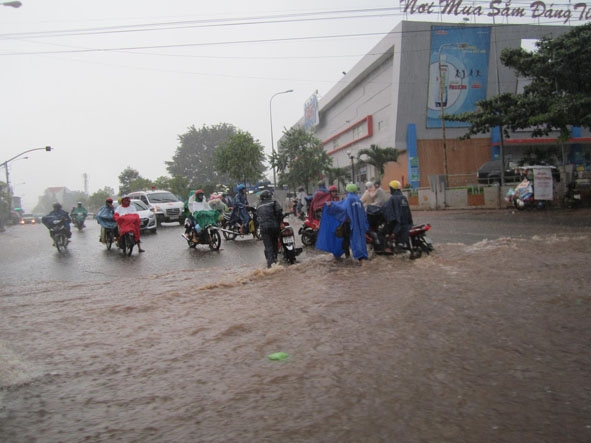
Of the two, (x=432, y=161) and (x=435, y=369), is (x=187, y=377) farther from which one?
(x=432, y=161)

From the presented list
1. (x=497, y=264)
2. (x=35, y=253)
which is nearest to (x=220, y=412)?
(x=497, y=264)

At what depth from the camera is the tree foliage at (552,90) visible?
57.1 ft

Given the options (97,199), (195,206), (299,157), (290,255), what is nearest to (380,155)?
(299,157)

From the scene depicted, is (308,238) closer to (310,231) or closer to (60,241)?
(310,231)

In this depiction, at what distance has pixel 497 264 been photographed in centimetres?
773

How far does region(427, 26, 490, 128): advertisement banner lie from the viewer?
3362cm

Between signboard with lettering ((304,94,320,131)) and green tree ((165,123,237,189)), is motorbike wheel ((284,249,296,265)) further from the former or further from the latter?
green tree ((165,123,237,189))

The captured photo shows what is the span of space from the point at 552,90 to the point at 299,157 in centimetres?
2351

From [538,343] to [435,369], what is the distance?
1.11m

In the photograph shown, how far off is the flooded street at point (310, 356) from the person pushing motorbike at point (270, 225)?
0.75 meters

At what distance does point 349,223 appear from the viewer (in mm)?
8414

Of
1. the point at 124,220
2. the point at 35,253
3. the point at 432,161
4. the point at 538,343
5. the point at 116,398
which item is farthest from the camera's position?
the point at 432,161

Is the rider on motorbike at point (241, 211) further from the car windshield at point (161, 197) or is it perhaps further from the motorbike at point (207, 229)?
the car windshield at point (161, 197)

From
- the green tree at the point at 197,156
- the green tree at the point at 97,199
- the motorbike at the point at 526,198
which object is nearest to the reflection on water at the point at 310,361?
the motorbike at the point at 526,198
